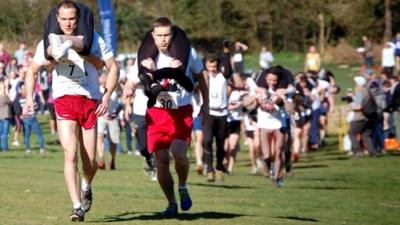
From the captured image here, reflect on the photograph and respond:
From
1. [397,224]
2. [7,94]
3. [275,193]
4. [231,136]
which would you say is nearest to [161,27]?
[397,224]

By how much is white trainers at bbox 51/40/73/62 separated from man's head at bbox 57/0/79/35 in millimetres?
168

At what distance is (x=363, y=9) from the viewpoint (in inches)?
2628

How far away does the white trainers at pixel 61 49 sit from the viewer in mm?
12656

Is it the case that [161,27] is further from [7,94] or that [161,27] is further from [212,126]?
[7,94]

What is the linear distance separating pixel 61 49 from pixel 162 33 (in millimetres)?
1670

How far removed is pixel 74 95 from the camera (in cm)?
1306

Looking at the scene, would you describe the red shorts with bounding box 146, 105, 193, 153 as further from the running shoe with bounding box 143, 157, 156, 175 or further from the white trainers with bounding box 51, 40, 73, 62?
the running shoe with bounding box 143, 157, 156, 175

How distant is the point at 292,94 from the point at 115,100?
7.37 m

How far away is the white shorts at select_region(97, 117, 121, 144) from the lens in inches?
1021

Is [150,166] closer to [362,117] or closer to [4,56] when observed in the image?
[4,56]

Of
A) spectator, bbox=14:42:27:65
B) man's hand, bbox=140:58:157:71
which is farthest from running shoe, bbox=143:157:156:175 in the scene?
spectator, bbox=14:42:27:65

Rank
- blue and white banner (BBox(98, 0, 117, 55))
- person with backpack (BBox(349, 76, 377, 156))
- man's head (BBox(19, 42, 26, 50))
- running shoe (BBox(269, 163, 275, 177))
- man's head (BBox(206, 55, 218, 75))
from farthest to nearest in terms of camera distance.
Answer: person with backpack (BBox(349, 76, 377, 156)) → blue and white banner (BBox(98, 0, 117, 55)) → man's head (BBox(19, 42, 26, 50)) → man's head (BBox(206, 55, 218, 75)) → running shoe (BBox(269, 163, 275, 177))

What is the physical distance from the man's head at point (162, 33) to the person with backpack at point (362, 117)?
2274 cm

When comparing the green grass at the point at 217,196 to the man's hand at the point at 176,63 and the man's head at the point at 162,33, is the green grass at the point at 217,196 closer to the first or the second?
the man's hand at the point at 176,63
